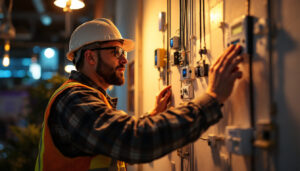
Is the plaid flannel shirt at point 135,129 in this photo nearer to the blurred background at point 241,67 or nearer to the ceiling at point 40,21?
the blurred background at point 241,67

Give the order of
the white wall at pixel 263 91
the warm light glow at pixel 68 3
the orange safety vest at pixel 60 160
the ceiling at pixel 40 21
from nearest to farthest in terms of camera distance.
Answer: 1. the white wall at pixel 263 91
2. the orange safety vest at pixel 60 160
3. the warm light glow at pixel 68 3
4. the ceiling at pixel 40 21

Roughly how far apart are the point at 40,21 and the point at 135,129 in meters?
9.53

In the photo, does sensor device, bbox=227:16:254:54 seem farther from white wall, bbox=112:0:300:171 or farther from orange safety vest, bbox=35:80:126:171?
orange safety vest, bbox=35:80:126:171

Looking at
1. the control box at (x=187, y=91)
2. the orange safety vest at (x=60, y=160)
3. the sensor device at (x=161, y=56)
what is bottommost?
the orange safety vest at (x=60, y=160)

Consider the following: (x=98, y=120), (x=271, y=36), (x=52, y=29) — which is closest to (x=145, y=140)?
(x=98, y=120)

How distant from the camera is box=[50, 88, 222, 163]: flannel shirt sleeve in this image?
3.81ft

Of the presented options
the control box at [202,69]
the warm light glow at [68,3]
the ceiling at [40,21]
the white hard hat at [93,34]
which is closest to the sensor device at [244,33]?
the control box at [202,69]

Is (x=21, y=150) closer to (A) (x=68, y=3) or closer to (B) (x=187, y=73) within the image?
(A) (x=68, y=3)

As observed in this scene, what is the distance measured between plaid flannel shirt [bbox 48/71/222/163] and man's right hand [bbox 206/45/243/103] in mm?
52

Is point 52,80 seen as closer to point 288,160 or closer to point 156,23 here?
point 156,23

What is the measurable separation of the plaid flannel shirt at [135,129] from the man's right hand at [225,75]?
5 centimetres

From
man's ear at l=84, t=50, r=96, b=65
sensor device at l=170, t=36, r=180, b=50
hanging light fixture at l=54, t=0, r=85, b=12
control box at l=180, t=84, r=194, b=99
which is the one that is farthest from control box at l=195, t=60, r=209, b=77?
hanging light fixture at l=54, t=0, r=85, b=12

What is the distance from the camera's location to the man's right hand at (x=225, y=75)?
1.22 m

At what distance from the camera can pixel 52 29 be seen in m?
10.5
